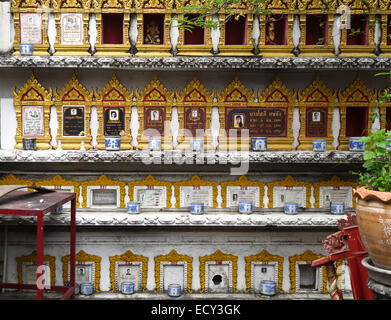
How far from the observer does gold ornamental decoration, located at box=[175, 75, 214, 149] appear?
721 centimetres

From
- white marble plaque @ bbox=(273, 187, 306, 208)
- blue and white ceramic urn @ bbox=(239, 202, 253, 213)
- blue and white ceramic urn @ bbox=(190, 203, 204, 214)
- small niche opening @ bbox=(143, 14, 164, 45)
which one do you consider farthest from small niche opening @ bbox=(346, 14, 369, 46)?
blue and white ceramic urn @ bbox=(190, 203, 204, 214)

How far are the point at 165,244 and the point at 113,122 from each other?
2.52 m

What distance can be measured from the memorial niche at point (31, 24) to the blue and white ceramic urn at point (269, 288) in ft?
19.3

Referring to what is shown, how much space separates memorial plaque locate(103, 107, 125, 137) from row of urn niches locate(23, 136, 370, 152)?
36cm

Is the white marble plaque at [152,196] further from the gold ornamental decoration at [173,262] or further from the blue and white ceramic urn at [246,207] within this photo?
the blue and white ceramic urn at [246,207]

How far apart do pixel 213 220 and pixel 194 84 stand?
2.55 m

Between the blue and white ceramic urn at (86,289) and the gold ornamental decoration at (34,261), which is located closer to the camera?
the blue and white ceramic urn at (86,289)

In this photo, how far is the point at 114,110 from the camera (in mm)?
7254

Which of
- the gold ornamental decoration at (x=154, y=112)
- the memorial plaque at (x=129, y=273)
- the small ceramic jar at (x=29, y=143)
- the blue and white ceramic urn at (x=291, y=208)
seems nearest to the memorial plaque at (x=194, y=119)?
the gold ornamental decoration at (x=154, y=112)

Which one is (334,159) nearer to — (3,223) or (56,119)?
(56,119)

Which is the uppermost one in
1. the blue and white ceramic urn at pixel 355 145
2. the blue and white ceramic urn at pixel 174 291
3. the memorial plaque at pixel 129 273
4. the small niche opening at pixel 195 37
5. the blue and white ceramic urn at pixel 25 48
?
the small niche opening at pixel 195 37

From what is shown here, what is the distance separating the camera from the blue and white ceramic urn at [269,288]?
7.05 metres

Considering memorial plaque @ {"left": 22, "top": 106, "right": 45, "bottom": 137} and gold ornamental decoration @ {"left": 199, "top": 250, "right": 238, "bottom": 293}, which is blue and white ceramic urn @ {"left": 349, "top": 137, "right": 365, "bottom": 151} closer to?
gold ornamental decoration @ {"left": 199, "top": 250, "right": 238, "bottom": 293}

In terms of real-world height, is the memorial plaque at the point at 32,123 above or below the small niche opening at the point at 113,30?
below
